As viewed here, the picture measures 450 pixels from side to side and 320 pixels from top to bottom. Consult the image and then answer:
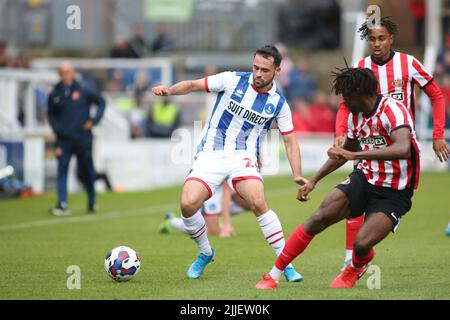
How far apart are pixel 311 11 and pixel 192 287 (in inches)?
967

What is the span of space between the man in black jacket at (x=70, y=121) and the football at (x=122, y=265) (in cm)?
785

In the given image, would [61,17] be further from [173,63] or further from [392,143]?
[392,143]

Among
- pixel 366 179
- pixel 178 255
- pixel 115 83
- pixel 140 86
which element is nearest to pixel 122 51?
pixel 115 83

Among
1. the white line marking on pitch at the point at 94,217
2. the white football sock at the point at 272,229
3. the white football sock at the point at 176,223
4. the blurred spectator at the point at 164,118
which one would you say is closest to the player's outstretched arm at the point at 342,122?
the white football sock at the point at 272,229

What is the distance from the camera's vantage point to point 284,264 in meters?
8.97

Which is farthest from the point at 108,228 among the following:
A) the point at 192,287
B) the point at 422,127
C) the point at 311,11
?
the point at 311,11

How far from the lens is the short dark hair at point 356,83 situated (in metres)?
8.59

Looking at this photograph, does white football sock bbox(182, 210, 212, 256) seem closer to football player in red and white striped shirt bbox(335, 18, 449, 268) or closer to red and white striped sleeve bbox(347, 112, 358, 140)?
football player in red and white striped shirt bbox(335, 18, 449, 268)

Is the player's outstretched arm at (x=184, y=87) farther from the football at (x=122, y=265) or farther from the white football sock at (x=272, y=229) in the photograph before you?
the football at (x=122, y=265)

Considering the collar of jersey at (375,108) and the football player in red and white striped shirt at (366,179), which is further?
the collar of jersey at (375,108)

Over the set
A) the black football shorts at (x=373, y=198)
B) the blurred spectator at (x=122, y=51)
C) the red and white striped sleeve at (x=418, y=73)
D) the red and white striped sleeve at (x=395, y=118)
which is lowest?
the black football shorts at (x=373, y=198)

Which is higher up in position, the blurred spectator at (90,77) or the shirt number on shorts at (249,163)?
the shirt number on shorts at (249,163)

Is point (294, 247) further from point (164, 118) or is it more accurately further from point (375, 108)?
point (164, 118)

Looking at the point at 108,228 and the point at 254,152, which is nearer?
the point at 254,152
